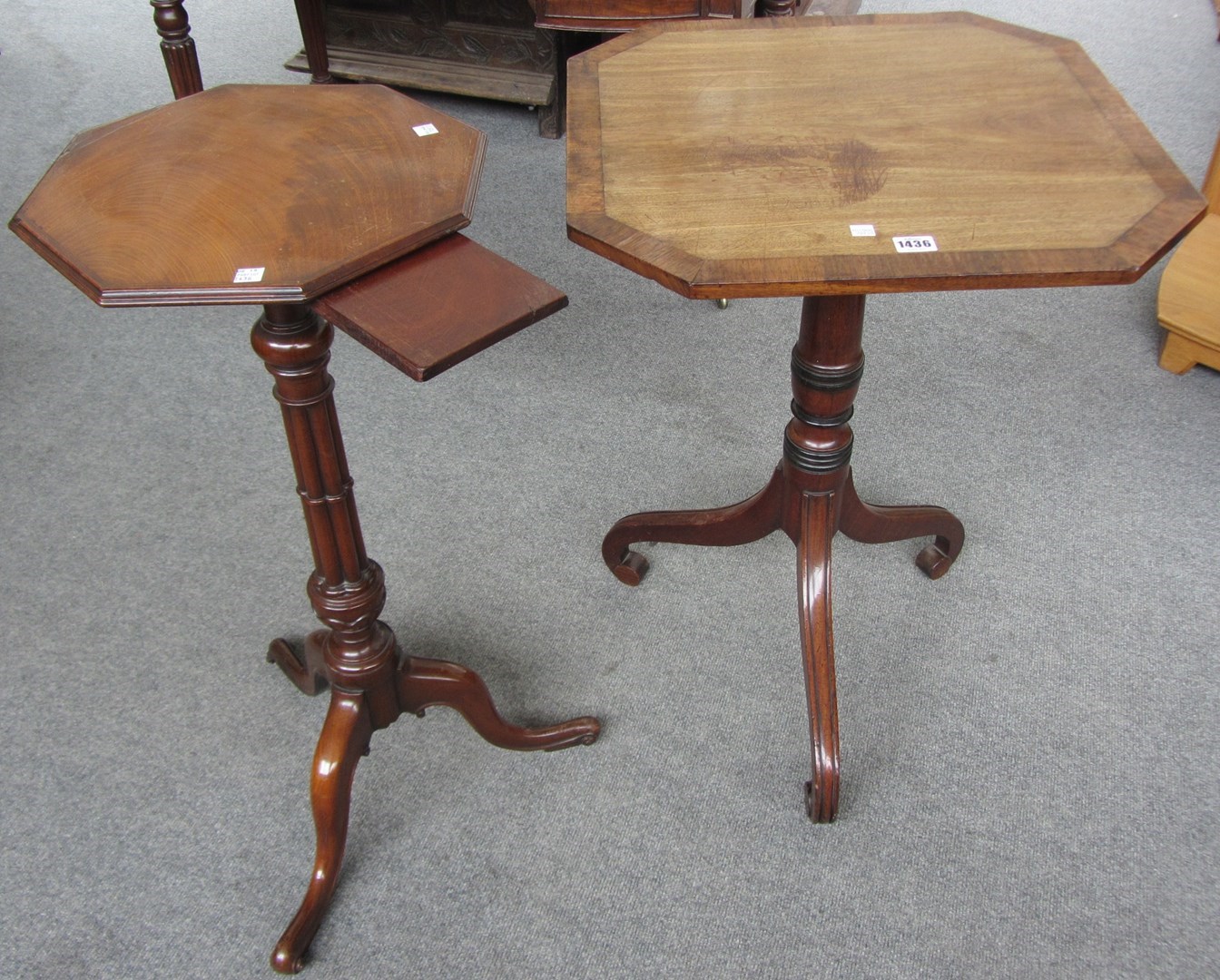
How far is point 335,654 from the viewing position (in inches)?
63.2

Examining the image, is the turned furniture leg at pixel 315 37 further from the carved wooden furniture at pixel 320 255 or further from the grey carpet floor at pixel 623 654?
the carved wooden furniture at pixel 320 255

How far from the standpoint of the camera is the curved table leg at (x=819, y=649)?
1.71m

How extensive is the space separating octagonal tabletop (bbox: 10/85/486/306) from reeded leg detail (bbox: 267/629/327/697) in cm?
67

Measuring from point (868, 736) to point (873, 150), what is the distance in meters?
0.92

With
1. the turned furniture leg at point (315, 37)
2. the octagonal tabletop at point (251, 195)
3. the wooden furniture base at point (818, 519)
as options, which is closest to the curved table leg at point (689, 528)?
the wooden furniture base at point (818, 519)

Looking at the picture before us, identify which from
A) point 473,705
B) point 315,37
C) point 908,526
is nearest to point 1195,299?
point 908,526

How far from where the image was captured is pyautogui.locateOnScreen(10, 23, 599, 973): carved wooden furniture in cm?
113

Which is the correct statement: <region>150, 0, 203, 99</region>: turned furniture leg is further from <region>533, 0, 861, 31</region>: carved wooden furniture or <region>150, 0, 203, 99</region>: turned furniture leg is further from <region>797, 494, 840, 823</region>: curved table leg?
<region>797, 494, 840, 823</region>: curved table leg

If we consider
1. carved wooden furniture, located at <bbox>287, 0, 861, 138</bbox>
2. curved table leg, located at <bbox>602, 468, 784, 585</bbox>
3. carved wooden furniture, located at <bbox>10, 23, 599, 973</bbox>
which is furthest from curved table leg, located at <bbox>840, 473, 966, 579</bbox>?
carved wooden furniture, located at <bbox>287, 0, 861, 138</bbox>

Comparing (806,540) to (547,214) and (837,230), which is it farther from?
(547,214)

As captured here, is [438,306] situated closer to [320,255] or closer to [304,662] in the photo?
[320,255]

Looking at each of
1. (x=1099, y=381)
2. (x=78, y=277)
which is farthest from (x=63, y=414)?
(x=1099, y=381)

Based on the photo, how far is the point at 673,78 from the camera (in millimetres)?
1673

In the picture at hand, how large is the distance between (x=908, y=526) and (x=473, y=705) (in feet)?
2.69
